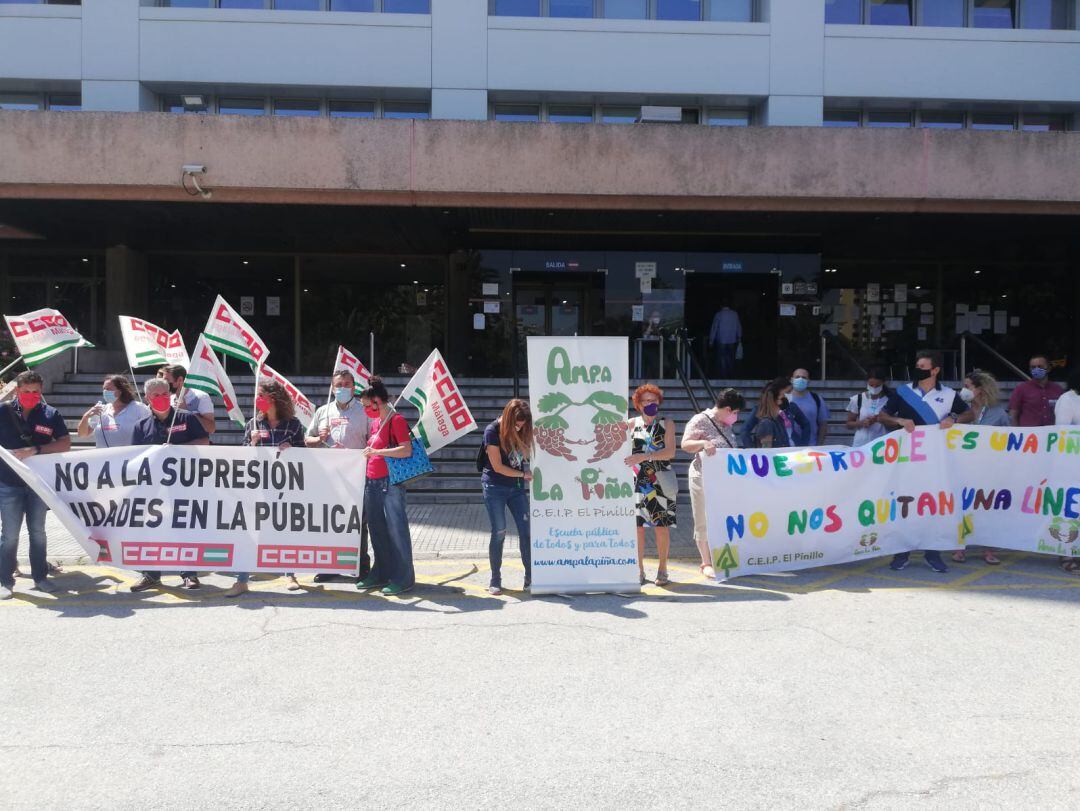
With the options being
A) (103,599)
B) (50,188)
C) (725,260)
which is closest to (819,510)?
(103,599)

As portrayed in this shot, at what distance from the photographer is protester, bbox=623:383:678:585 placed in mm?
7234

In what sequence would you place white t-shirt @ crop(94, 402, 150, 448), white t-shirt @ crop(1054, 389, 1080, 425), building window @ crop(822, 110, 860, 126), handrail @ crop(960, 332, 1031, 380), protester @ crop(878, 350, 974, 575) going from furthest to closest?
building window @ crop(822, 110, 860, 126) < handrail @ crop(960, 332, 1031, 380) < white t-shirt @ crop(1054, 389, 1080, 425) < protester @ crop(878, 350, 974, 575) < white t-shirt @ crop(94, 402, 150, 448)

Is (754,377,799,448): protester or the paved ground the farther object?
(754,377,799,448): protester

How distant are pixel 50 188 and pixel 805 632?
13749 mm

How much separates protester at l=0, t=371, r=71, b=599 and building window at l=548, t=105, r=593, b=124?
1347cm

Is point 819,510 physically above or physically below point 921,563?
above

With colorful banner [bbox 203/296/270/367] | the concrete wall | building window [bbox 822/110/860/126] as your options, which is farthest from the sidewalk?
building window [bbox 822/110/860/126]

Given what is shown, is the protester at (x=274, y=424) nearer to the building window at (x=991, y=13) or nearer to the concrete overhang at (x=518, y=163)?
the concrete overhang at (x=518, y=163)

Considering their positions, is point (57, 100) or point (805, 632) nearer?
point (805, 632)

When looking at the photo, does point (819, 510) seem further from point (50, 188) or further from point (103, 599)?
point (50, 188)

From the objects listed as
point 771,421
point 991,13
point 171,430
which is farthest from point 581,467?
point 991,13

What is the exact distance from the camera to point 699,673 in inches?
196

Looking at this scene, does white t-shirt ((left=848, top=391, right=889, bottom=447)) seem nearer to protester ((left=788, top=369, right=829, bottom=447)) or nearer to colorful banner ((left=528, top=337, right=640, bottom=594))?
protester ((left=788, top=369, right=829, bottom=447))

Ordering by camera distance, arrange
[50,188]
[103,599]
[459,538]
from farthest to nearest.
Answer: [50,188] → [459,538] → [103,599]
